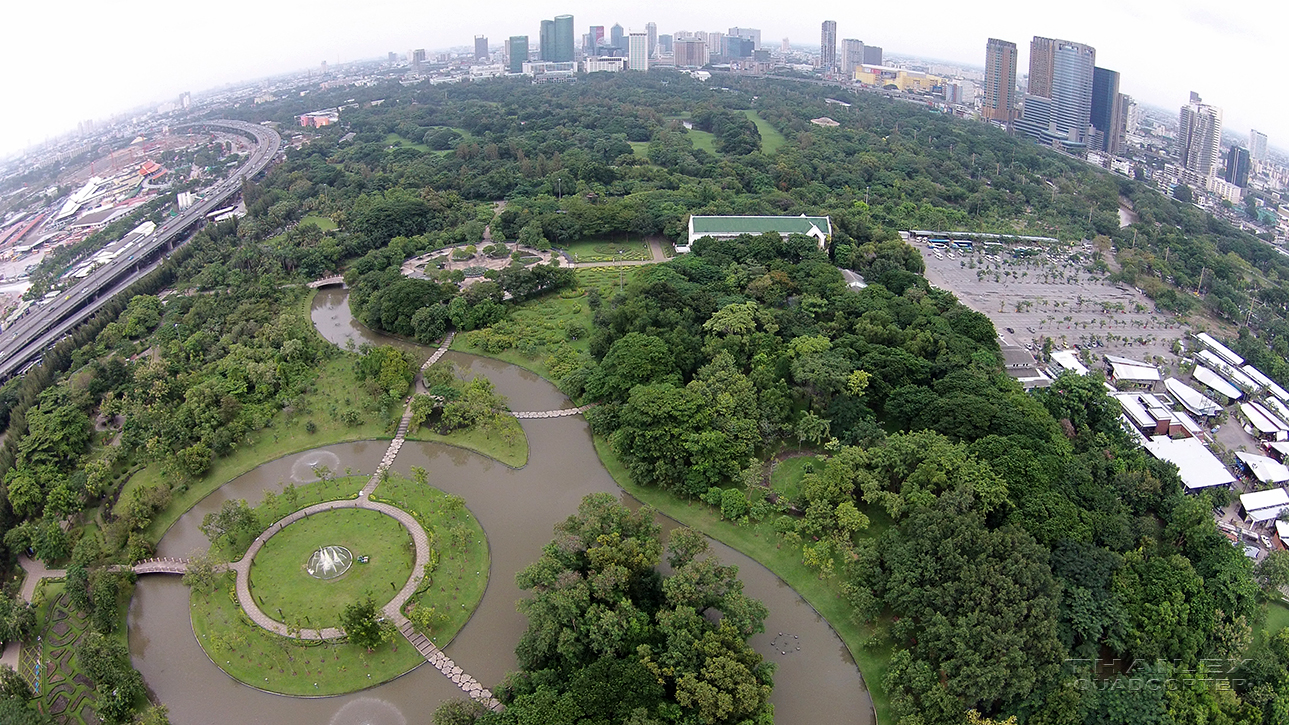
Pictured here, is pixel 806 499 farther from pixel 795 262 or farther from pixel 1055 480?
pixel 795 262

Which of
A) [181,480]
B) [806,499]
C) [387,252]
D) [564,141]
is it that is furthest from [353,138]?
[806,499]

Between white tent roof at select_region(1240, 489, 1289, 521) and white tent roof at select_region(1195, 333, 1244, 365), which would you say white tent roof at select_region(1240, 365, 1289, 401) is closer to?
white tent roof at select_region(1195, 333, 1244, 365)

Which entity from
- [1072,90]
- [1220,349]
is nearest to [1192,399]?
[1220,349]

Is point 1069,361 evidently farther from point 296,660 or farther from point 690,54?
point 690,54

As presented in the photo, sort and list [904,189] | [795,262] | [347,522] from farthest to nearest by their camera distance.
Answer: [904,189], [795,262], [347,522]

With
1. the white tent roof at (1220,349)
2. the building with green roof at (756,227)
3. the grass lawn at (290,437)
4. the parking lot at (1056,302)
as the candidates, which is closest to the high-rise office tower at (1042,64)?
the parking lot at (1056,302)

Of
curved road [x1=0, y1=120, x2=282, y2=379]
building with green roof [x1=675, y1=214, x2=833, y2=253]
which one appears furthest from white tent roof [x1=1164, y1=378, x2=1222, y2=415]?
curved road [x1=0, y1=120, x2=282, y2=379]
